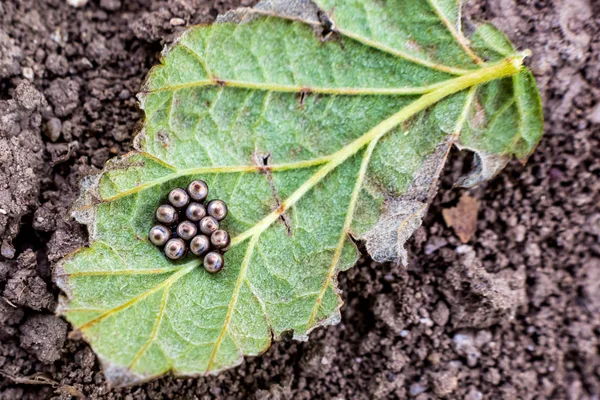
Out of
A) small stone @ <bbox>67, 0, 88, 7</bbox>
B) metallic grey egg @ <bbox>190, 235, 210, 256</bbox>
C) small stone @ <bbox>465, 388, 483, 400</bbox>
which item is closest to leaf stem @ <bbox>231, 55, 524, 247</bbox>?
metallic grey egg @ <bbox>190, 235, 210, 256</bbox>

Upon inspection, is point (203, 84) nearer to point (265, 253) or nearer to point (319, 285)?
point (265, 253)

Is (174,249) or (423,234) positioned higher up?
(174,249)

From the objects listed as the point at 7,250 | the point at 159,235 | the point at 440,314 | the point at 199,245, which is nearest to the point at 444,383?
the point at 440,314

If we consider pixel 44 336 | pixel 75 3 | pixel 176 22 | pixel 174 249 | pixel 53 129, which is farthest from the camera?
pixel 75 3

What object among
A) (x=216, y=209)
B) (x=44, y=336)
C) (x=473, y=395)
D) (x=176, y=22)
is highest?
(x=176, y=22)

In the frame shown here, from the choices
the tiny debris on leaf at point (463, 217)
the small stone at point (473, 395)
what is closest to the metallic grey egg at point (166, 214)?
the tiny debris on leaf at point (463, 217)

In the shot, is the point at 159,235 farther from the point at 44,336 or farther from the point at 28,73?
the point at 28,73
